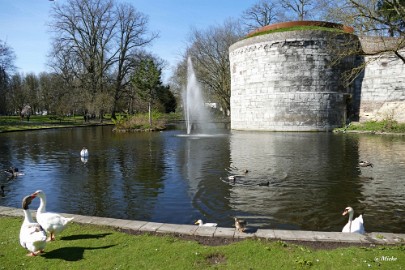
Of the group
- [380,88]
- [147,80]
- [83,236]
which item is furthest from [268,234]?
[147,80]

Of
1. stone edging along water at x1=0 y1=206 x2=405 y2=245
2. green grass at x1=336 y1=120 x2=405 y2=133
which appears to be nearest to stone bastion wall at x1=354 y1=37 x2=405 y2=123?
green grass at x1=336 y1=120 x2=405 y2=133

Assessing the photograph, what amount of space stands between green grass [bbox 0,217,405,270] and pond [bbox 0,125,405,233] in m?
1.94

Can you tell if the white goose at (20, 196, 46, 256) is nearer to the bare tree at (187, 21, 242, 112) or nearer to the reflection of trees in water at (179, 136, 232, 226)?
the reflection of trees in water at (179, 136, 232, 226)

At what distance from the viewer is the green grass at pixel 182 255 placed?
476cm

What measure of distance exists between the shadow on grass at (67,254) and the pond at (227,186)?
238 centimetres

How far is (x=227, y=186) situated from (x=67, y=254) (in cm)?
597

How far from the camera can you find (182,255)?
5.08 metres

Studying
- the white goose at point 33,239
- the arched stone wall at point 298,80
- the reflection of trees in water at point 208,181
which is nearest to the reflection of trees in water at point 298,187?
the reflection of trees in water at point 208,181

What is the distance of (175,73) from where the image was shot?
57.0 m

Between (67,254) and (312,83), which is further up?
(312,83)

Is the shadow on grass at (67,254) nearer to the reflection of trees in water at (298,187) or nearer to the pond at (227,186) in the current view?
the pond at (227,186)

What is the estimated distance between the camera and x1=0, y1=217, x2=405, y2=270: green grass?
476cm

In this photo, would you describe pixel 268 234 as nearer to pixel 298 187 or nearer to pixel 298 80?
pixel 298 187

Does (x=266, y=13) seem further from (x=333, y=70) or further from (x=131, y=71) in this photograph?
(x=333, y=70)
